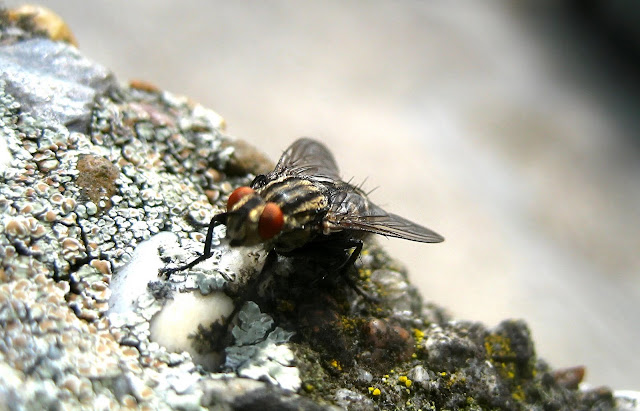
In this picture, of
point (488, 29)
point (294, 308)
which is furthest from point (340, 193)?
point (488, 29)

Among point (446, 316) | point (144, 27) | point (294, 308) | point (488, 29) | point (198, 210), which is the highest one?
point (488, 29)

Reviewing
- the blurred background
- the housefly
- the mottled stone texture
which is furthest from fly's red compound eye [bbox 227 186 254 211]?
the blurred background

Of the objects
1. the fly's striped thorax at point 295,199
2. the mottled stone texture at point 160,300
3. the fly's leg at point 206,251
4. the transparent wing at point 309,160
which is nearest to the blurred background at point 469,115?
the transparent wing at point 309,160

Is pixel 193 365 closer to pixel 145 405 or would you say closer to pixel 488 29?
pixel 145 405

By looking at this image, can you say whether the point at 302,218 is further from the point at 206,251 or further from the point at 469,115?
the point at 469,115

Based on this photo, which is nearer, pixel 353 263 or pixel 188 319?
pixel 188 319

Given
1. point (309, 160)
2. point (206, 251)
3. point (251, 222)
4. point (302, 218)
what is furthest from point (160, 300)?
point (309, 160)
